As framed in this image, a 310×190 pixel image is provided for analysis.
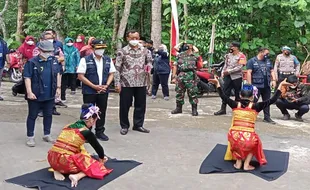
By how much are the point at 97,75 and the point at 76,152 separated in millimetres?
1862

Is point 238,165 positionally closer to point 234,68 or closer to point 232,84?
point 234,68

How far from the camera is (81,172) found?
16.1ft

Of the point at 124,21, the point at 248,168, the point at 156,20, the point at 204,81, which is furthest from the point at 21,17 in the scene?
the point at 248,168

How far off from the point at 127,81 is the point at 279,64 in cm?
514

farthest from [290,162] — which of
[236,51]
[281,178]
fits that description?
[236,51]

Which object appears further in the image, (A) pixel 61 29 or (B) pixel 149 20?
(B) pixel 149 20

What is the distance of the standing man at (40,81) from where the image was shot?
Result: 19.7ft

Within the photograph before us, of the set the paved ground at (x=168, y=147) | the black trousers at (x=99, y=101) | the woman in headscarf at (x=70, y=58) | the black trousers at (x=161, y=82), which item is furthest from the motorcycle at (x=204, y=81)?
the black trousers at (x=99, y=101)

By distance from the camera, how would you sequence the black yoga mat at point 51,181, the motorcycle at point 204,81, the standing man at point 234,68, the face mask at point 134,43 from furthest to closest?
the motorcycle at point 204,81, the standing man at point 234,68, the face mask at point 134,43, the black yoga mat at point 51,181

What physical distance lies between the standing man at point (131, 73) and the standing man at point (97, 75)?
0.33m

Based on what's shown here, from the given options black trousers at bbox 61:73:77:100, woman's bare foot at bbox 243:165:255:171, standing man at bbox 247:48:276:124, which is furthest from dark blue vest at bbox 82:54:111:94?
black trousers at bbox 61:73:77:100

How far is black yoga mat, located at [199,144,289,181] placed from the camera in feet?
17.4

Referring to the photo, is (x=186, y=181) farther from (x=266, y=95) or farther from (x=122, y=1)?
(x=122, y=1)

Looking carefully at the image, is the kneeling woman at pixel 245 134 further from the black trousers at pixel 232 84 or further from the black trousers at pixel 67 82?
the black trousers at pixel 67 82
